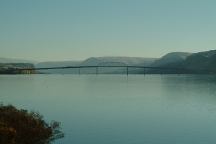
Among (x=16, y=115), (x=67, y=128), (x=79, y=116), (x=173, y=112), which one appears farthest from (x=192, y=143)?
(x=173, y=112)

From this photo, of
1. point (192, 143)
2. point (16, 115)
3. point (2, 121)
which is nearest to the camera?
point (2, 121)

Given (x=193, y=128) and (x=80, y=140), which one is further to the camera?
(x=193, y=128)

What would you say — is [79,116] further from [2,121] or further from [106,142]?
[2,121]

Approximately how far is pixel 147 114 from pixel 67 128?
2439 cm

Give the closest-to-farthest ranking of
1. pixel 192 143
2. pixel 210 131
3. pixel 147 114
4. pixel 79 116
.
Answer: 1. pixel 192 143
2. pixel 210 131
3. pixel 79 116
4. pixel 147 114

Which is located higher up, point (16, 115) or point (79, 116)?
→ point (16, 115)

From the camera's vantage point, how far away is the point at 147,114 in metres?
82.0

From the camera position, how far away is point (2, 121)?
34.6m

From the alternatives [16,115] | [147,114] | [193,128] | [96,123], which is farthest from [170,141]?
[147,114]

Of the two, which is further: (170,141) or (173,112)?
(173,112)

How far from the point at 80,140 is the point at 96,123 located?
15.6m

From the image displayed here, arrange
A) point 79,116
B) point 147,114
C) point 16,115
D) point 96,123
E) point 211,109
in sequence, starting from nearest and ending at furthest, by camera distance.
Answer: point 16,115 → point 96,123 → point 79,116 → point 147,114 → point 211,109

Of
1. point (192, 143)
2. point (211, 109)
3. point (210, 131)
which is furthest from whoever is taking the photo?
point (211, 109)

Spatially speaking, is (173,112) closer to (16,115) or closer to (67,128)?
(67,128)
